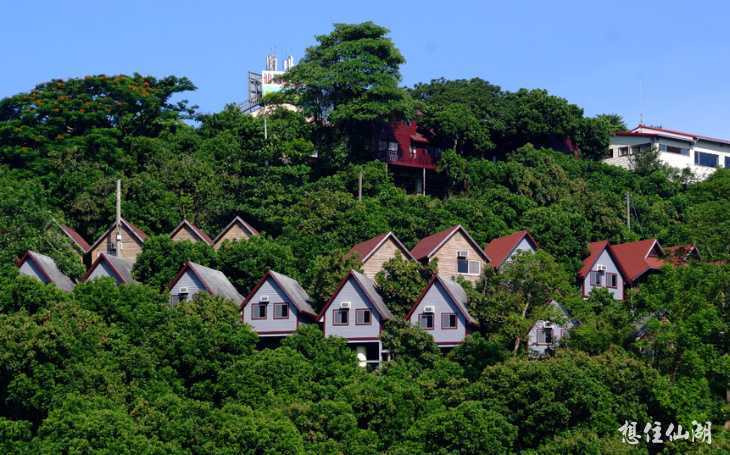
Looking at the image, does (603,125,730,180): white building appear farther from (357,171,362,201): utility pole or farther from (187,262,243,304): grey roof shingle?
(187,262,243,304): grey roof shingle

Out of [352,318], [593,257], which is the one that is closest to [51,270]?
[352,318]

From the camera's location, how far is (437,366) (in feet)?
155

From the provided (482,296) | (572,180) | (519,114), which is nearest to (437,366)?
(482,296)

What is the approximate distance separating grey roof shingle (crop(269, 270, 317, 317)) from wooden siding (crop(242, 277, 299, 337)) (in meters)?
0.17

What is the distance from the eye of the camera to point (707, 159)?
3391 inches

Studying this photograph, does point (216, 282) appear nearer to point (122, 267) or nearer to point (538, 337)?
point (122, 267)

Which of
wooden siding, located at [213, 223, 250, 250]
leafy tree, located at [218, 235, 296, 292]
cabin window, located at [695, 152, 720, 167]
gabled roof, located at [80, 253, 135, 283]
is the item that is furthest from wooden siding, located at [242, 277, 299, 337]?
cabin window, located at [695, 152, 720, 167]

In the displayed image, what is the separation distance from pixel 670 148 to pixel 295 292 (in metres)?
39.7

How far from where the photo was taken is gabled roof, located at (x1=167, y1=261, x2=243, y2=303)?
1998 inches

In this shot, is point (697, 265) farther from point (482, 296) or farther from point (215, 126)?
point (215, 126)

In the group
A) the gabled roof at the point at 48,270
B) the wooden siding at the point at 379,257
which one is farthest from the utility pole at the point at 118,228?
the wooden siding at the point at 379,257

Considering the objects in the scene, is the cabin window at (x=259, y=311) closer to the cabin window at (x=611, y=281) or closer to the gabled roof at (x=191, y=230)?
the gabled roof at (x=191, y=230)

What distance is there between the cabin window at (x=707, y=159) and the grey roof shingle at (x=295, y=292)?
40243mm

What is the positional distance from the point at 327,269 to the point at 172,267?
635 cm
